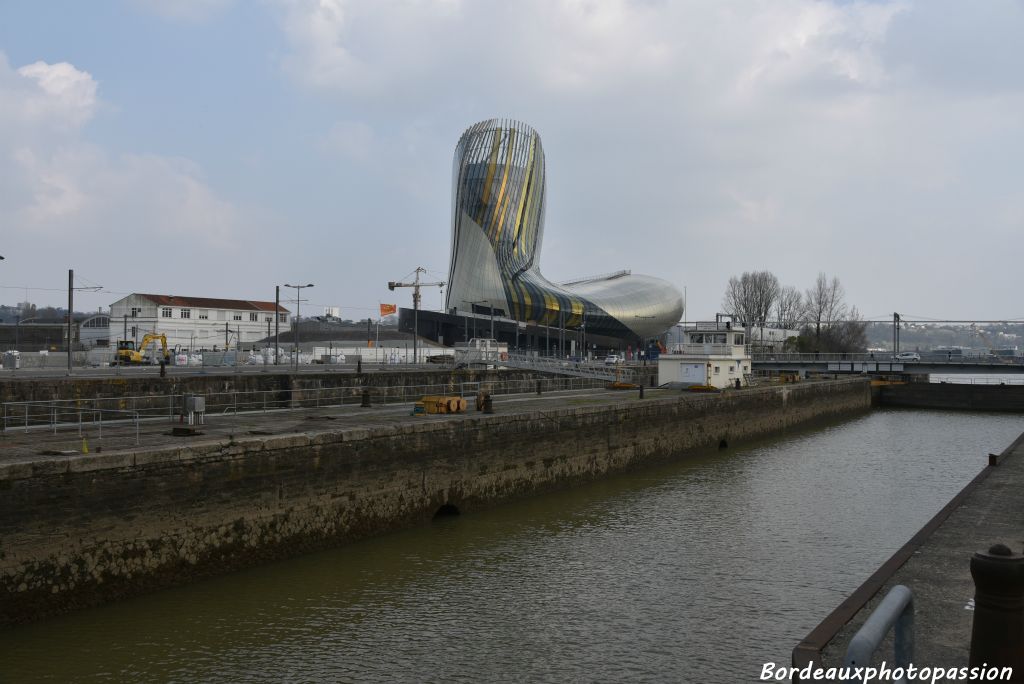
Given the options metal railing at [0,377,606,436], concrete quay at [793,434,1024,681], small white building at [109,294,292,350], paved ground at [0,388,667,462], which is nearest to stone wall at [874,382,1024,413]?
metal railing at [0,377,606,436]

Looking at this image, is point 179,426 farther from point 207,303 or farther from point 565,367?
point 207,303

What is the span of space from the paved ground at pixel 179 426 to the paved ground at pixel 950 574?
523 inches

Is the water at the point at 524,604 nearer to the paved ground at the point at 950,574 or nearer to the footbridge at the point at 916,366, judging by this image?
the paved ground at the point at 950,574

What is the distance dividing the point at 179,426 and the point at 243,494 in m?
4.53

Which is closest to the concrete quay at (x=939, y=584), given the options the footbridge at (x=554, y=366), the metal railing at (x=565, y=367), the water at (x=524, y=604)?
the water at (x=524, y=604)

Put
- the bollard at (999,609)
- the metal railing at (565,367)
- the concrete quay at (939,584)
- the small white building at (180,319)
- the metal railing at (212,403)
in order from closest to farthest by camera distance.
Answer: the bollard at (999,609)
the concrete quay at (939,584)
the metal railing at (212,403)
the metal railing at (565,367)
the small white building at (180,319)

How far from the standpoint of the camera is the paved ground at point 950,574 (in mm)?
8531

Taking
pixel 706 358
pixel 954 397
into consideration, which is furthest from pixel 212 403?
pixel 954 397

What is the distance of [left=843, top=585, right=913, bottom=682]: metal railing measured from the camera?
423 centimetres

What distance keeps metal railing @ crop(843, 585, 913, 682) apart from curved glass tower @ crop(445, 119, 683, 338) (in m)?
105

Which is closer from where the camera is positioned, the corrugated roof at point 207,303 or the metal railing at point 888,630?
the metal railing at point 888,630

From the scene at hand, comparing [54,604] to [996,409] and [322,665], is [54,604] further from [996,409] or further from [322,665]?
[996,409]

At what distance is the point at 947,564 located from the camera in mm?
11805

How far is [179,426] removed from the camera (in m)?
20.7
